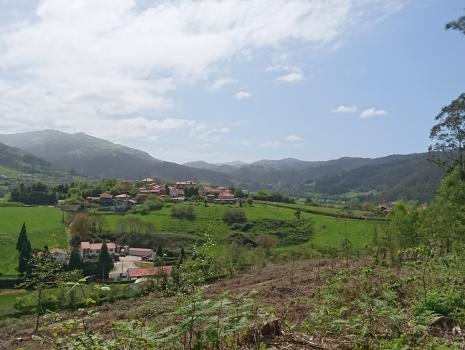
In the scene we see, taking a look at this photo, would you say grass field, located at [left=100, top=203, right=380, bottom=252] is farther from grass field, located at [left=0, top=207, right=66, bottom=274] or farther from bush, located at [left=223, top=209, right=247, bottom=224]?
grass field, located at [left=0, top=207, right=66, bottom=274]

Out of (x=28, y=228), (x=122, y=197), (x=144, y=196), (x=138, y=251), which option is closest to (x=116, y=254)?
(x=138, y=251)

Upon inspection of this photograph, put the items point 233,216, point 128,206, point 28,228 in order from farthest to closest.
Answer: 1. point 128,206
2. point 233,216
3. point 28,228

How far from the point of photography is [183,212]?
9150 cm

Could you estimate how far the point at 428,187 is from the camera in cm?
16938

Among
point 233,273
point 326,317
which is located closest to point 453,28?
point 326,317

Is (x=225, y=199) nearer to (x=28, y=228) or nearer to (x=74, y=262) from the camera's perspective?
(x=28, y=228)

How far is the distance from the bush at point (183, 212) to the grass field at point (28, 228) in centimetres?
2207

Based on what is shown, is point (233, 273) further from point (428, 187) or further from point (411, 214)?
point (428, 187)

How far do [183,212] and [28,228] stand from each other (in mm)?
29234

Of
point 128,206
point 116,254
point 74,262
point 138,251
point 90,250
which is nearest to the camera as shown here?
point 74,262

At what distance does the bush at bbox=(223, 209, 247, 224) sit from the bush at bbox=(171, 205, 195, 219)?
7.09 m

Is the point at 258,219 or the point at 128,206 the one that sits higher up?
the point at 128,206

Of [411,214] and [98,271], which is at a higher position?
[411,214]

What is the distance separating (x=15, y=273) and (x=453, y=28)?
184 feet
